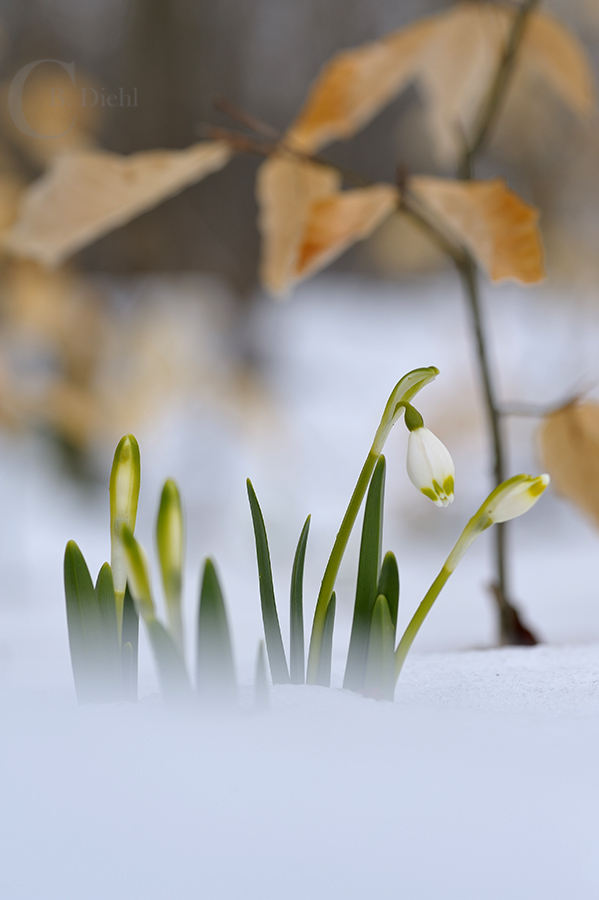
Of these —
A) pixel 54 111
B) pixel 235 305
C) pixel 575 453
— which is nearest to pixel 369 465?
pixel 575 453

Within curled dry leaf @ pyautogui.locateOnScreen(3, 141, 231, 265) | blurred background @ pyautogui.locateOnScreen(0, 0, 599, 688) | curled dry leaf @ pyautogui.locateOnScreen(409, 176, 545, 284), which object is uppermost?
blurred background @ pyautogui.locateOnScreen(0, 0, 599, 688)

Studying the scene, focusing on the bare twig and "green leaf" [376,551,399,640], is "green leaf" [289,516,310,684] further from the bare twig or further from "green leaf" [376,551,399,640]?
the bare twig

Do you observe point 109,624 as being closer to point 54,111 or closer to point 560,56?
point 560,56

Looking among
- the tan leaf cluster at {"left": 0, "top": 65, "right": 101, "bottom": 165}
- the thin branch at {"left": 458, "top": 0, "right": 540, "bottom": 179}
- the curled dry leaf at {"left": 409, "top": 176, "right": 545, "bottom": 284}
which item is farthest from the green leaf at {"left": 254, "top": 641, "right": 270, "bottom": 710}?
the tan leaf cluster at {"left": 0, "top": 65, "right": 101, "bottom": 165}

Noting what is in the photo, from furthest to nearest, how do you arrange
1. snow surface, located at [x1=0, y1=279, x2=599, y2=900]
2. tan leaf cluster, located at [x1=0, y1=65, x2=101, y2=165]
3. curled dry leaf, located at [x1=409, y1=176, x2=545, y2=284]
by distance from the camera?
tan leaf cluster, located at [x1=0, y1=65, x2=101, y2=165] < curled dry leaf, located at [x1=409, y1=176, x2=545, y2=284] < snow surface, located at [x1=0, y1=279, x2=599, y2=900]

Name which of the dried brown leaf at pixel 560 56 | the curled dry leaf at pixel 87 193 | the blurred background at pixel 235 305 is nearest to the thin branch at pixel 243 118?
the curled dry leaf at pixel 87 193

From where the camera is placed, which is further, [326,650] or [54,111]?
[54,111]

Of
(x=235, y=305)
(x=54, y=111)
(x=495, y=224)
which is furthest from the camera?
(x=235, y=305)
